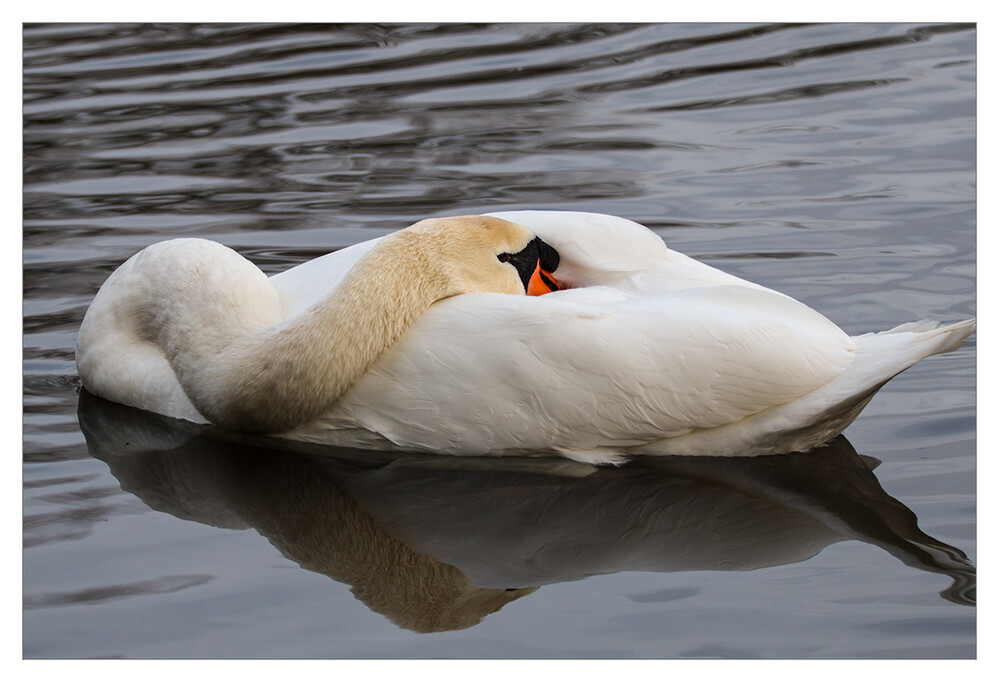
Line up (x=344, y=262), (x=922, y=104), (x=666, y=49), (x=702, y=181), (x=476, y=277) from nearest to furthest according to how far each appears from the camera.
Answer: (x=476, y=277) → (x=344, y=262) → (x=702, y=181) → (x=922, y=104) → (x=666, y=49)

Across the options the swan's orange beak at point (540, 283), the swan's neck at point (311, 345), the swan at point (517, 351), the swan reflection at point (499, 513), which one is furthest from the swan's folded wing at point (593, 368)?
the swan's orange beak at point (540, 283)

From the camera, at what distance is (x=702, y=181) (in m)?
9.20

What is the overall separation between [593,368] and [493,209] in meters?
3.41

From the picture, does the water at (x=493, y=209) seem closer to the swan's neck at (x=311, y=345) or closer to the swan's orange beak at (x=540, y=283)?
the swan's neck at (x=311, y=345)

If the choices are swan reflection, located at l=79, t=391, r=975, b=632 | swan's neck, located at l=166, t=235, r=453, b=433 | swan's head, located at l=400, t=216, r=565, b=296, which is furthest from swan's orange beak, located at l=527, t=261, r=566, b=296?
swan reflection, located at l=79, t=391, r=975, b=632

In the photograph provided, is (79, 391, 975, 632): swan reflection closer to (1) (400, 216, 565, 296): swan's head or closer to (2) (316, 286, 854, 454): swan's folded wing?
(2) (316, 286, 854, 454): swan's folded wing

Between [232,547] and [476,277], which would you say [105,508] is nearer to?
[232,547]

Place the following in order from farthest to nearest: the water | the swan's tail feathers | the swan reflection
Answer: the swan's tail feathers, the swan reflection, the water

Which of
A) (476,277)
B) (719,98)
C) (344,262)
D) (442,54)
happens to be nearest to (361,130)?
(442,54)

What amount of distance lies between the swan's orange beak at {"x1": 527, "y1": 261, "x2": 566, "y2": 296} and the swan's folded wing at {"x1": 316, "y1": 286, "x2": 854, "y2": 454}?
1.77ft

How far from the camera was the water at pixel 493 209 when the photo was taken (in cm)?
479

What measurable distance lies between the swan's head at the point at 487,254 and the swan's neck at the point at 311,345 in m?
0.08

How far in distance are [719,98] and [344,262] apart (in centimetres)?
467

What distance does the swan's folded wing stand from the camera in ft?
18.5
